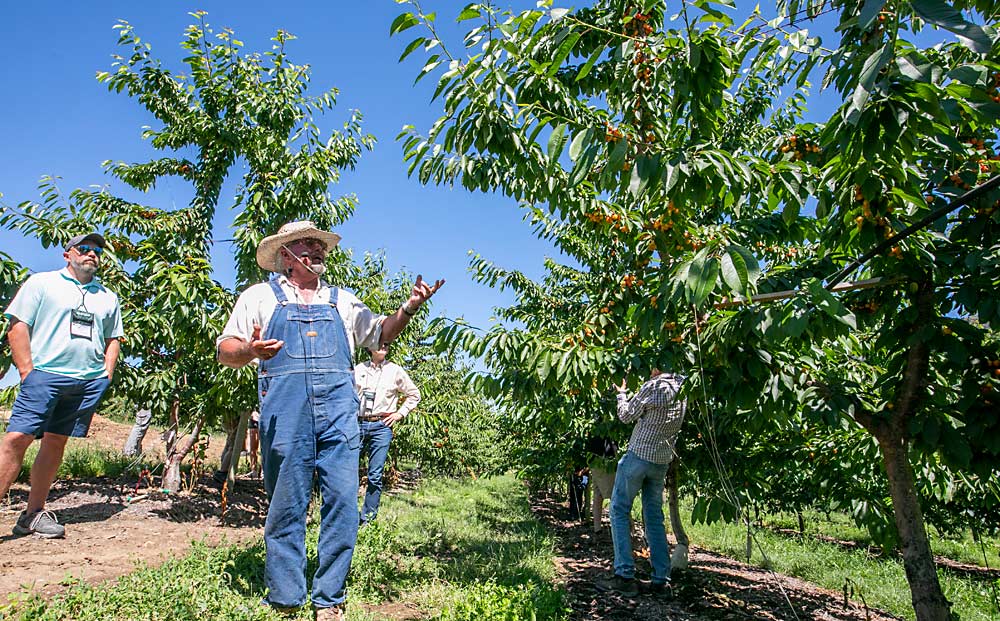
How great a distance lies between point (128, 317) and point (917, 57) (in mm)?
5637

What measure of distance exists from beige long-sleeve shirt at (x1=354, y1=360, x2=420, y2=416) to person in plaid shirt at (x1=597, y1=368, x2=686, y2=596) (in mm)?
2109

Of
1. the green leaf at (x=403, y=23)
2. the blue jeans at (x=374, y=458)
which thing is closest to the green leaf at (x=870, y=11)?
the green leaf at (x=403, y=23)

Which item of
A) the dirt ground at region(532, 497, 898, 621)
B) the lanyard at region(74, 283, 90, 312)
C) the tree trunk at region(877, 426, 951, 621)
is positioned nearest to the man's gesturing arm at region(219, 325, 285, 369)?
the lanyard at region(74, 283, 90, 312)

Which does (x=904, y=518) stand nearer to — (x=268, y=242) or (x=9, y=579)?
(x=268, y=242)

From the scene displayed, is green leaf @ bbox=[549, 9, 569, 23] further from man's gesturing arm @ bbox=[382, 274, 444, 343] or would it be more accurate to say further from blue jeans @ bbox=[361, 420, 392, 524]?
blue jeans @ bbox=[361, 420, 392, 524]

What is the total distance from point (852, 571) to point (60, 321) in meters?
8.48

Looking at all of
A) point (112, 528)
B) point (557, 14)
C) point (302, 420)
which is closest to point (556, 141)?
point (557, 14)

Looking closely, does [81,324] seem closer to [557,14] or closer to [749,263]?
[557,14]

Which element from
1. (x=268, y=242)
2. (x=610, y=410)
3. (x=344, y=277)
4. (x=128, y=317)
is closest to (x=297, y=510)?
(x=268, y=242)

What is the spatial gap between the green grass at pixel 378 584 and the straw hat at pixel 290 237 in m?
1.68

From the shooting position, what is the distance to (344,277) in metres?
7.15

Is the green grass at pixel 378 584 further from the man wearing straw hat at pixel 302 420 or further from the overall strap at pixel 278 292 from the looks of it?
the overall strap at pixel 278 292

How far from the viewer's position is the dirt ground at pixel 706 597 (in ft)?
12.5

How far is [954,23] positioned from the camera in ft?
4.14
